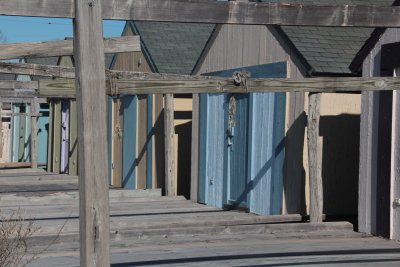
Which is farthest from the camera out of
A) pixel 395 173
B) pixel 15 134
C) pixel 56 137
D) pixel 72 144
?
pixel 15 134

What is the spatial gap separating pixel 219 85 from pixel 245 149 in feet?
24.6

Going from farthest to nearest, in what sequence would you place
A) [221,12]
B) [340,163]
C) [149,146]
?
[149,146] → [340,163] → [221,12]

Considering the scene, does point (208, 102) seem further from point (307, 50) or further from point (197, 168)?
point (307, 50)

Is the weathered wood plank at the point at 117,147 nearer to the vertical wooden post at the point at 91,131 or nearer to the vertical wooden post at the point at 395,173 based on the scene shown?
the vertical wooden post at the point at 395,173

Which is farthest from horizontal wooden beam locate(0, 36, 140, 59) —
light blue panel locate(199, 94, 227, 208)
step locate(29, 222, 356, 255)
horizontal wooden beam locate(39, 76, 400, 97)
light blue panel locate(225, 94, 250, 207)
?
horizontal wooden beam locate(39, 76, 400, 97)

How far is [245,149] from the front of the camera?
14625 mm

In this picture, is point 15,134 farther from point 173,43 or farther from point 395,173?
point 395,173

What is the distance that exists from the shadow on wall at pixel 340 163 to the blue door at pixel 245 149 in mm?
735

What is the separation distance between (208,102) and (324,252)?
7.20m

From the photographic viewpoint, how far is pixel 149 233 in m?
10.3

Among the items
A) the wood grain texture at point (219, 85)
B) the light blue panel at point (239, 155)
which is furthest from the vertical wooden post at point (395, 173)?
the light blue panel at point (239, 155)

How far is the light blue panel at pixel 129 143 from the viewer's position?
65.7 ft

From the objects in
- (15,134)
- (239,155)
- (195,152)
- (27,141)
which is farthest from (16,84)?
(15,134)

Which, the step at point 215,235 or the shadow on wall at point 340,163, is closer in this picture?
the step at point 215,235
